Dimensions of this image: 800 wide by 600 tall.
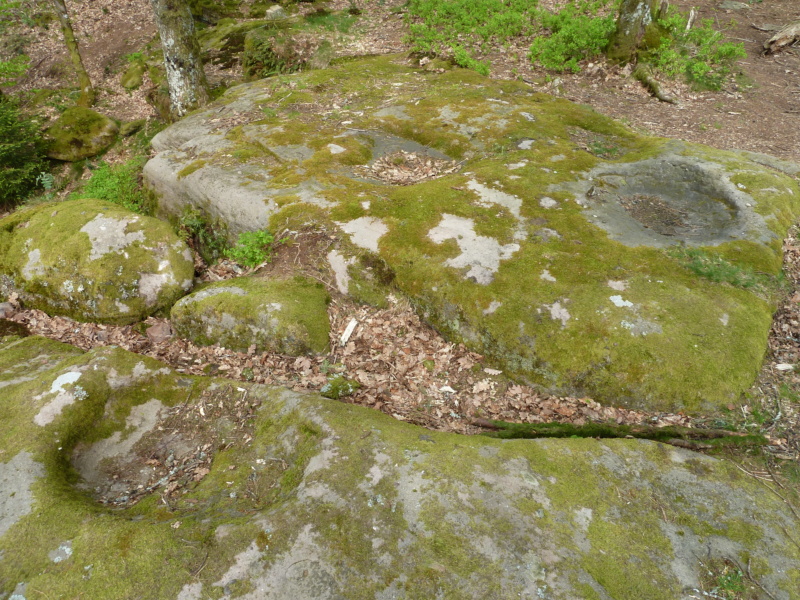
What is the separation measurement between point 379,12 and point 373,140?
36.2ft

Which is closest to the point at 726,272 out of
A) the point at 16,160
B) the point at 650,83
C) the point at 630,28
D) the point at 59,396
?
the point at 59,396

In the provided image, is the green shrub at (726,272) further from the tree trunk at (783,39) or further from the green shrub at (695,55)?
the tree trunk at (783,39)

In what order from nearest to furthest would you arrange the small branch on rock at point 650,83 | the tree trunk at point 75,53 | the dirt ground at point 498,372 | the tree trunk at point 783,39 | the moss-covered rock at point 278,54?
1. the dirt ground at point 498,372
2. the small branch on rock at point 650,83
3. the tree trunk at point 783,39
4. the tree trunk at point 75,53
5. the moss-covered rock at point 278,54

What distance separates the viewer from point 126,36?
16969 mm

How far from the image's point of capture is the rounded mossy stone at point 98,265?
19.8 feet

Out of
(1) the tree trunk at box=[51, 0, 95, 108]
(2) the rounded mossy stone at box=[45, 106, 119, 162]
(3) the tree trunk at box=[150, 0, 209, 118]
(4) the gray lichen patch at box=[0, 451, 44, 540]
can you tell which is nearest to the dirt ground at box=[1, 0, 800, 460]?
(4) the gray lichen patch at box=[0, 451, 44, 540]

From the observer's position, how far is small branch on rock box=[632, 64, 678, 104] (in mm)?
10266

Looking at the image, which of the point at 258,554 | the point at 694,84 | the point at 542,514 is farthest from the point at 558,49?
the point at 258,554

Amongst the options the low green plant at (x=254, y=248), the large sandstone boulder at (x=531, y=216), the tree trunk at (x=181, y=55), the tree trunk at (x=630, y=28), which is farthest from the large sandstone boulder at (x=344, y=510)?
the tree trunk at (x=630, y=28)

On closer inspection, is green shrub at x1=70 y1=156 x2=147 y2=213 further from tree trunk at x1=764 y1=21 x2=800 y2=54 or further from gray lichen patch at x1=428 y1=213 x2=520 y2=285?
tree trunk at x1=764 y1=21 x2=800 y2=54

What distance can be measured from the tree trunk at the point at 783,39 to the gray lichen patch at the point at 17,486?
17.4 metres

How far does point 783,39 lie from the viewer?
1194 centimetres

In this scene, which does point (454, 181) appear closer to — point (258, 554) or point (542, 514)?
point (542, 514)

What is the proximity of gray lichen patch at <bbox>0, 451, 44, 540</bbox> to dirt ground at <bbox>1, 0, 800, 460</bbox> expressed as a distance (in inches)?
71.4
